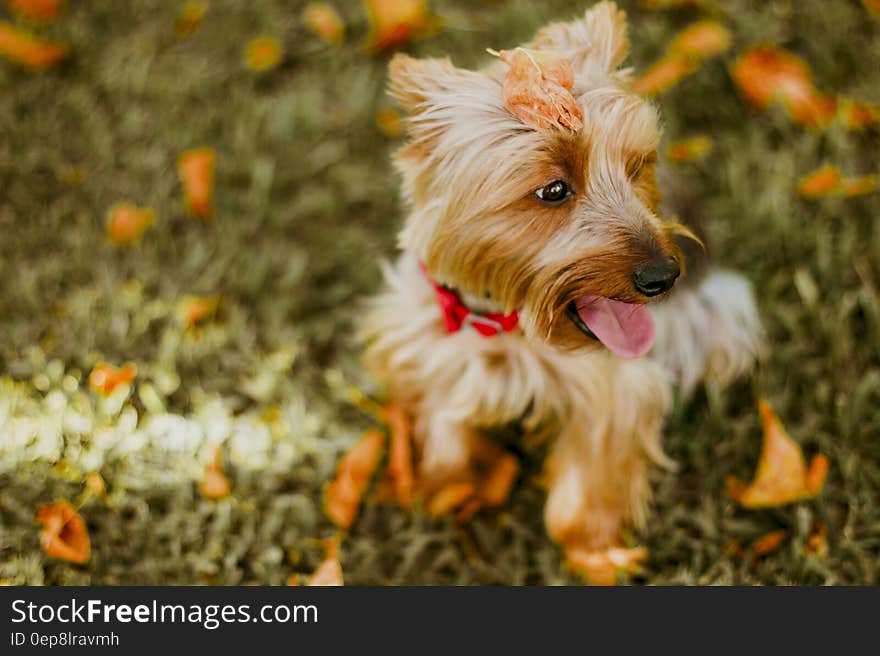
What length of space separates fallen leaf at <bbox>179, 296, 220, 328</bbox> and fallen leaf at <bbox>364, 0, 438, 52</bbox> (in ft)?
4.73

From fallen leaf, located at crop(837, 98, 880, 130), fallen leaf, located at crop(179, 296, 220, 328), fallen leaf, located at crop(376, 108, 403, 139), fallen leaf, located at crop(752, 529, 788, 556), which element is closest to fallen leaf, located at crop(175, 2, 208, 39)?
fallen leaf, located at crop(376, 108, 403, 139)

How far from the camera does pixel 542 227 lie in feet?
6.62

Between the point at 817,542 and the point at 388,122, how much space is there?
2.31 meters

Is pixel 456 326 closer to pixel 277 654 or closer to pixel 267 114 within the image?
pixel 277 654

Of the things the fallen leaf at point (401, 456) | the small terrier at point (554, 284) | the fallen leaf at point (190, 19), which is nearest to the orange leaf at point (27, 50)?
the fallen leaf at point (190, 19)

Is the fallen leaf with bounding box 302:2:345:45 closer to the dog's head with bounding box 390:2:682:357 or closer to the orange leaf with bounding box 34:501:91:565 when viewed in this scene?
the dog's head with bounding box 390:2:682:357

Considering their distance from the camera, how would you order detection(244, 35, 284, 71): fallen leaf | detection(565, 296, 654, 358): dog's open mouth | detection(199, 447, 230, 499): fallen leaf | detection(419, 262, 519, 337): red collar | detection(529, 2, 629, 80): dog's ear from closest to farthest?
detection(529, 2, 629, 80): dog's ear → detection(565, 296, 654, 358): dog's open mouth → detection(419, 262, 519, 337): red collar → detection(199, 447, 230, 499): fallen leaf → detection(244, 35, 284, 71): fallen leaf

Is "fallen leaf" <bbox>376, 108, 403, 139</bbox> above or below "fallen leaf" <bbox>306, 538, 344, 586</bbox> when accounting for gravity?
above

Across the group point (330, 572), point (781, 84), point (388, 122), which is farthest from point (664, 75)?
point (330, 572)

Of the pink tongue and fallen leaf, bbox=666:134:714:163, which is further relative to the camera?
fallen leaf, bbox=666:134:714:163

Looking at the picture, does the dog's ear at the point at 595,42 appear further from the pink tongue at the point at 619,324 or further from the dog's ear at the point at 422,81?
the pink tongue at the point at 619,324

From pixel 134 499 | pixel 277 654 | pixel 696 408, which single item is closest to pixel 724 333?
pixel 696 408

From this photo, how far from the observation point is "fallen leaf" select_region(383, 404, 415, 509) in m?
2.96

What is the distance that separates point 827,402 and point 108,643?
239 cm
